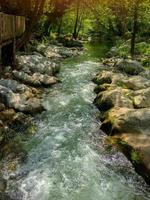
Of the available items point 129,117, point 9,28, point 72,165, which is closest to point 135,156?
point 72,165

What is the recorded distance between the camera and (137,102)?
16.5 m

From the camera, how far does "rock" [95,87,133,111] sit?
16.5 meters

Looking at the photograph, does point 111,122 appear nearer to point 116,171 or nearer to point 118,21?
point 116,171

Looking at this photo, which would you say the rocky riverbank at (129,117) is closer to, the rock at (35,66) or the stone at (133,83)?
the stone at (133,83)

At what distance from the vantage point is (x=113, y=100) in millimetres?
16828

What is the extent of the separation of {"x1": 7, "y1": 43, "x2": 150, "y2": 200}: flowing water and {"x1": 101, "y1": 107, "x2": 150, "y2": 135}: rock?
0.56m

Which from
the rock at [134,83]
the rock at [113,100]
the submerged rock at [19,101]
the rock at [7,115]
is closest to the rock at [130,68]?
the rock at [134,83]

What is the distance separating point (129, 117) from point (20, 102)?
4.98 m

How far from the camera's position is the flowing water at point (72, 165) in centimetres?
995

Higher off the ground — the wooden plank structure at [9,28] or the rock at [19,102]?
the wooden plank structure at [9,28]

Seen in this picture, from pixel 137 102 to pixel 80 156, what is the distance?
540cm

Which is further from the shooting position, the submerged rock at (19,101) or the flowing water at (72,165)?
the submerged rock at (19,101)

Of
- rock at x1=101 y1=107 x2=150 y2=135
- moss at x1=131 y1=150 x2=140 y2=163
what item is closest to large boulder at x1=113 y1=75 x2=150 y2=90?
rock at x1=101 y1=107 x2=150 y2=135

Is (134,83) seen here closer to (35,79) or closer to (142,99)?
(142,99)
